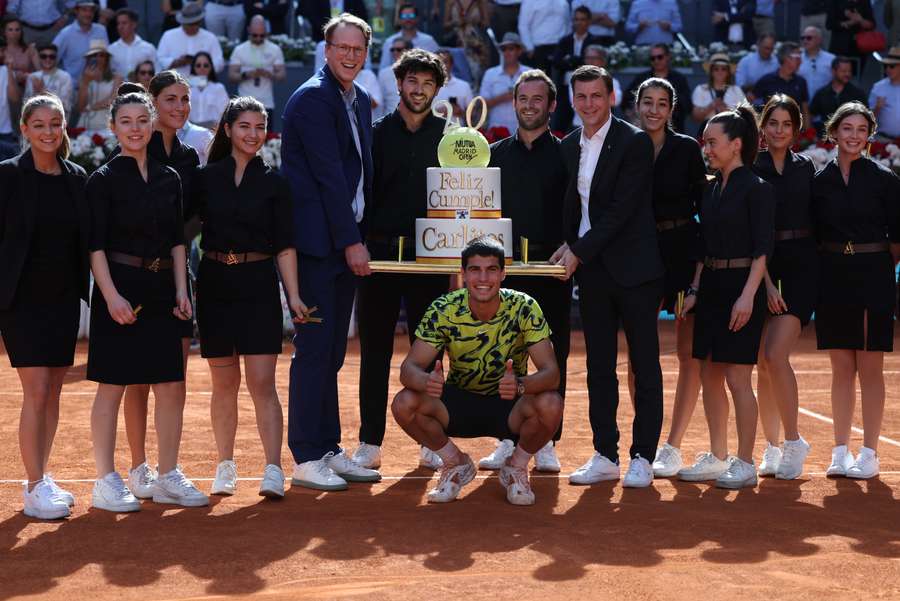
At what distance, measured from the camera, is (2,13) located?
18.4m

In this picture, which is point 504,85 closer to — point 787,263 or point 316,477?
point 787,263

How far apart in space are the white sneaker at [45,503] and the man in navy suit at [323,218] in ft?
4.17

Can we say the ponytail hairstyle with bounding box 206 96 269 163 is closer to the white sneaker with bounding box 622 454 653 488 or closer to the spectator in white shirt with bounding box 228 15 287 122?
the white sneaker with bounding box 622 454 653 488

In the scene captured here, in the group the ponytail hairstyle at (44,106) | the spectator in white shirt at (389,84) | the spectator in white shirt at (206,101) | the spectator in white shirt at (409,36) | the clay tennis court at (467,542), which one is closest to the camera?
the clay tennis court at (467,542)

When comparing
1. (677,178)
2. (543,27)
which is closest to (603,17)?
(543,27)

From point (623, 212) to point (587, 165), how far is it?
1.21 ft

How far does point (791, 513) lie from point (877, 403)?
57.5 inches

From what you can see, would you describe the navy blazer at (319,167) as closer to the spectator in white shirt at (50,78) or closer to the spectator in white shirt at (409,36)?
the spectator in white shirt at (50,78)

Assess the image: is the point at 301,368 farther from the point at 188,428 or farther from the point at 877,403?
the point at 877,403

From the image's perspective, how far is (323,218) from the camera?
705cm

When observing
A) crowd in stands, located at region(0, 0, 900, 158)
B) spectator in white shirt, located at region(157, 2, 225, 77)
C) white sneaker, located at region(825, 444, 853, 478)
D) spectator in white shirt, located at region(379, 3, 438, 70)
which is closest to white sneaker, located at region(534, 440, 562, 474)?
white sneaker, located at region(825, 444, 853, 478)

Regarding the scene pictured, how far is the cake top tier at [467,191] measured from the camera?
722cm

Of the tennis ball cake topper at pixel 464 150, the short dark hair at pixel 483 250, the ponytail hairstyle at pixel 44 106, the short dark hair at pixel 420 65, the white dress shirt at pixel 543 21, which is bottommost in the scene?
the short dark hair at pixel 483 250

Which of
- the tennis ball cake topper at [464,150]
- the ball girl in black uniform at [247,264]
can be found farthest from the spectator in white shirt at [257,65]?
the ball girl in black uniform at [247,264]
